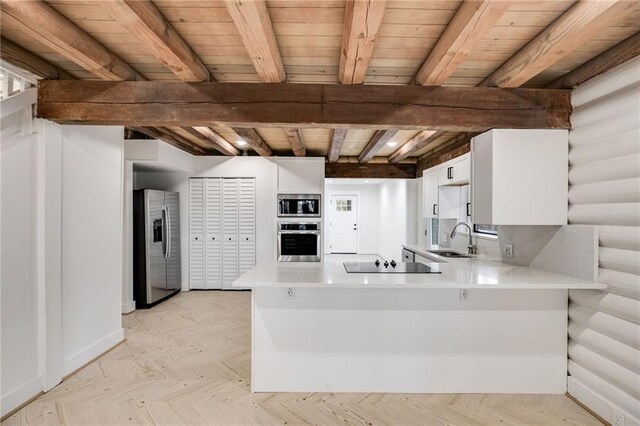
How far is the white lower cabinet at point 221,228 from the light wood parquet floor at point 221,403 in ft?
7.61

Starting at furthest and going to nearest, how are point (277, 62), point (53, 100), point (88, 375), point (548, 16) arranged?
point (88, 375)
point (53, 100)
point (277, 62)
point (548, 16)

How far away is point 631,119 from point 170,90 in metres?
2.95

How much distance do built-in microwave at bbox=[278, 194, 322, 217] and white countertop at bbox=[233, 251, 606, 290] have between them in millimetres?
2434

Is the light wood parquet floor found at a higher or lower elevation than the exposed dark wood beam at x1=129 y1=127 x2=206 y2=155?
lower

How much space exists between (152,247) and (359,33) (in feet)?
13.2

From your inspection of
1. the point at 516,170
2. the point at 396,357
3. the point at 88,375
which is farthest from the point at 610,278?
the point at 88,375

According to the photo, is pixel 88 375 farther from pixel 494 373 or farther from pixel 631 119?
pixel 631 119

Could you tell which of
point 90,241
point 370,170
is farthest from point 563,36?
point 370,170

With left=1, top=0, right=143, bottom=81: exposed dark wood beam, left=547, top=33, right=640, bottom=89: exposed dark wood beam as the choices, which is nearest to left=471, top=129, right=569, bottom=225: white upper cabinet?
left=547, top=33, right=640, bottom=89: exposed dark wood beam

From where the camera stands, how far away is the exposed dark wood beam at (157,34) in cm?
148

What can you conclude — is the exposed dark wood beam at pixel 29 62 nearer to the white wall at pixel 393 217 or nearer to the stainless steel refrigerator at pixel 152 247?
the stainless steel refrigerator at pixel 152 247

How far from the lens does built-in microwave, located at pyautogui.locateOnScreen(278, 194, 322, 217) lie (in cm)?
515

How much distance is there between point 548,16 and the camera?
1626mm

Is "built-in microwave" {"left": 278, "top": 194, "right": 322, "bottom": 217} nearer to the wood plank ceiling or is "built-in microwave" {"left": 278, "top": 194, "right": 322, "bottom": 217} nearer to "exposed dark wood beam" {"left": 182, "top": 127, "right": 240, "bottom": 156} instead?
"exposed dark wood beam" {"left": 182, "top": 127, "right": 240, "bottom": 156}
